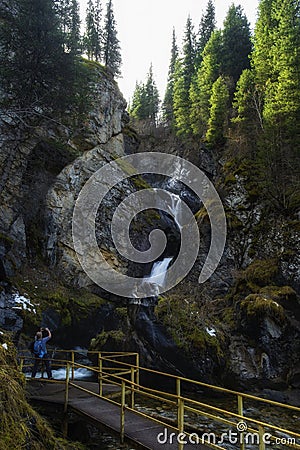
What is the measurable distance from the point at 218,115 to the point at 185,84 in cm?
1463

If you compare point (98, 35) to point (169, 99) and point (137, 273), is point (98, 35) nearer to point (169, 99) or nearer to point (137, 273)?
point (169, 99)

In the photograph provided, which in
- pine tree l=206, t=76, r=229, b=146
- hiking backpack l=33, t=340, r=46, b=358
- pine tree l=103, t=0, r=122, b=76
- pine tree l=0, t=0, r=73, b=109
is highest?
pine tree l=103, t=0, r=122, b=76

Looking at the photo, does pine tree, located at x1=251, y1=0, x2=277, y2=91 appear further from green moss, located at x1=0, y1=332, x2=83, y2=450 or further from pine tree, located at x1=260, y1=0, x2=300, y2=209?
green moss, located at x1=0, y1=332, x2=83, y2=450

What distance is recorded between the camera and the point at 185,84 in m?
43.3

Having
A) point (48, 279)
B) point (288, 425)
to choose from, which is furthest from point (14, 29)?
point (288, 425)

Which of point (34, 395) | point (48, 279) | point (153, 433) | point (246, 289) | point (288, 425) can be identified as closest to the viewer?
point (153, 433)

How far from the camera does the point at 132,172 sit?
31.7 m

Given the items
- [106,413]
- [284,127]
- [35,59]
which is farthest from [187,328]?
[284,127]

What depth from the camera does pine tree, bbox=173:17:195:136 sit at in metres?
39.2

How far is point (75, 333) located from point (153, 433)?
14.4 metres

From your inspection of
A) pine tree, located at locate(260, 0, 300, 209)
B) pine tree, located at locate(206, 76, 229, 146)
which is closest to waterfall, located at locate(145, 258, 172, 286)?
pine tree, located at locate(260, 0, 300, 209)

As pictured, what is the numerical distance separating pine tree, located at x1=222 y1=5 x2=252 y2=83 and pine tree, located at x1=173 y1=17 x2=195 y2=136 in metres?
6.41

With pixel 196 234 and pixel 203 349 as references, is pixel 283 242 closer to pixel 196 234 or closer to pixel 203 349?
pixel 196 234

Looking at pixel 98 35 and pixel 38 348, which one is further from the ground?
pixel 98 35
